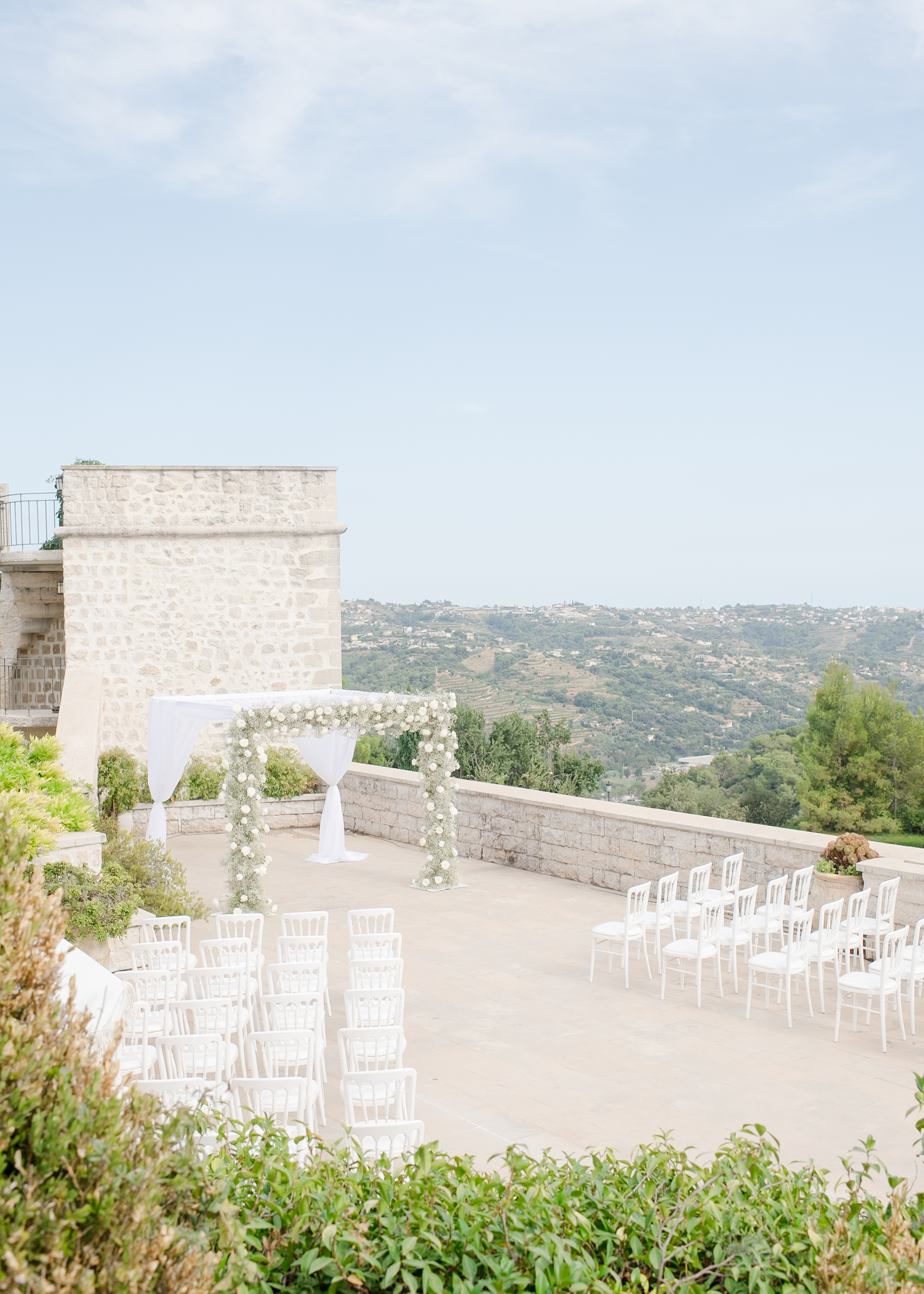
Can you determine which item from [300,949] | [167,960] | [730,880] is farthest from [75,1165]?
[730,880]

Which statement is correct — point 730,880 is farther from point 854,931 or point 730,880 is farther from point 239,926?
point 239,926

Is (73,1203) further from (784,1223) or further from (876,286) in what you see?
(876,286)

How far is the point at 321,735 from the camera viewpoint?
1114 centimetres

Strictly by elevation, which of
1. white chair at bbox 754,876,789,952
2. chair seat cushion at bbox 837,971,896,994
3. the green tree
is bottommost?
the green tree

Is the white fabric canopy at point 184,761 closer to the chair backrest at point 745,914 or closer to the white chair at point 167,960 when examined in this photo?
the chair backrest at point 745,914

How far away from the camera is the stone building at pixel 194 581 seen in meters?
17.2

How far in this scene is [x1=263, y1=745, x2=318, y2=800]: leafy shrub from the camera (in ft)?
51.6

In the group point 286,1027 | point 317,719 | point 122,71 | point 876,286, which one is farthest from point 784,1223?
point 876,286

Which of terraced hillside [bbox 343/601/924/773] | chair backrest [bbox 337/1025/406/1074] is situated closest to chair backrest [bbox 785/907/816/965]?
chair backrest [bbox 337/1025/406/1074]

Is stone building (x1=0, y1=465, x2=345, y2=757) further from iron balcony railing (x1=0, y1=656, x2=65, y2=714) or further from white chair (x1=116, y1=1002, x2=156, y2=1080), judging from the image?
white chair (x1=116, y1=1002, x2=156, y2=1080)

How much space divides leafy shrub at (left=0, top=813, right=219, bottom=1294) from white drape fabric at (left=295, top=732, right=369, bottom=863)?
35.3 feet

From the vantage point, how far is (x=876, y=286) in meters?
36.8

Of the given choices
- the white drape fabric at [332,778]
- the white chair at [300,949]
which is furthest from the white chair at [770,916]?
the white drape fabric at [332,778]

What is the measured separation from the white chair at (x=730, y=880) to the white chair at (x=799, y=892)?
0.44 meters
